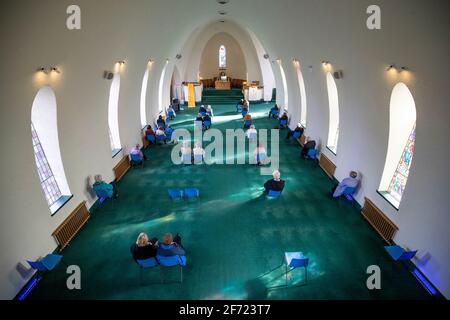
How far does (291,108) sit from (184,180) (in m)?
8.94

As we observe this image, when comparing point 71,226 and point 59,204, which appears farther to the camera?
point 71,226

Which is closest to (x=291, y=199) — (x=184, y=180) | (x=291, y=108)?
(x=184, y=180)

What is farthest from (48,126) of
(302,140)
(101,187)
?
(302,140)

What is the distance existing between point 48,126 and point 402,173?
27.6 ft

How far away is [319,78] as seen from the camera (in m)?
12.1

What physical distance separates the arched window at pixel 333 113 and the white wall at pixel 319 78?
0.36 metres

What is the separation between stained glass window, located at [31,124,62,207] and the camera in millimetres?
7977

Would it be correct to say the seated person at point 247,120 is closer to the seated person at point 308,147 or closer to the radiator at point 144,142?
the seated person at point 308,147

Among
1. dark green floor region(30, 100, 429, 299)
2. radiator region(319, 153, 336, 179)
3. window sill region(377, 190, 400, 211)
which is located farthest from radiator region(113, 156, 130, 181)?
window sill region(377, 190, 400, 211)

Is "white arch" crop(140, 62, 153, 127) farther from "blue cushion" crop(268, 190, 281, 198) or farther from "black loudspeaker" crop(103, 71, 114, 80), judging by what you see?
"blue cushion" crop(268, 190, 281, 198)

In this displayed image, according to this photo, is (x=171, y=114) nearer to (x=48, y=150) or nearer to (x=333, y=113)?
(x=333, y=113)

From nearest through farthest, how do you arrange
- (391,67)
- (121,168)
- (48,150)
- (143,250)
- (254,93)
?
(143,250), (391,67), (48,150), (121,168), (254,93)

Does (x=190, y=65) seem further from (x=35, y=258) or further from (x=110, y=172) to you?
(x=35, y=258)

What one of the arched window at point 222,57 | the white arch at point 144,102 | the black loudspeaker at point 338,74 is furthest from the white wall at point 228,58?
the black loudspeaker at point 338,74
